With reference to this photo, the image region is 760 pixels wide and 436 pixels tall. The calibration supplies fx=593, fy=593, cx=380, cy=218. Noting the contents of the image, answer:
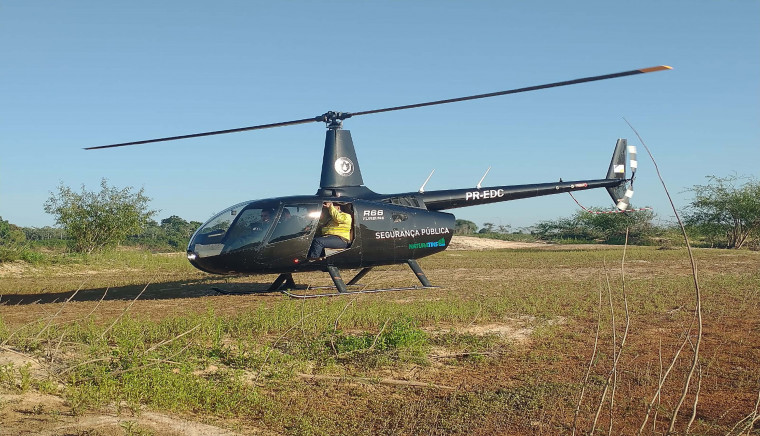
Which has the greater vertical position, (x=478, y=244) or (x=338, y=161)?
(x=338, y=161)

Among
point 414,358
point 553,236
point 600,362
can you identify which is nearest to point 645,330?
point 600,362

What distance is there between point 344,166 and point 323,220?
155cm

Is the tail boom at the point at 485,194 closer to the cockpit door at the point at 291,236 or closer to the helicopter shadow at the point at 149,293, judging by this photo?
the cockpit door at the point at 291,236

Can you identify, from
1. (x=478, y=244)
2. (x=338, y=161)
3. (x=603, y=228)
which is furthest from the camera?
(x=603, y=228)

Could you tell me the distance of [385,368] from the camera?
22.4 ft

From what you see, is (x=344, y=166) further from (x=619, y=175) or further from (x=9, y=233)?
(x=9, y=233)

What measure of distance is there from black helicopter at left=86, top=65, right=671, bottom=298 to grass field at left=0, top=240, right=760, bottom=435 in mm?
1002

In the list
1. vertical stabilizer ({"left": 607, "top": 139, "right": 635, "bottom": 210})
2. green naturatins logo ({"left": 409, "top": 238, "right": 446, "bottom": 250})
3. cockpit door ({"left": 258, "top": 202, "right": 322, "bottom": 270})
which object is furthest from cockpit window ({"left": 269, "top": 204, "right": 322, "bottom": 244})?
vertical stabilizer ({"left": 607, "top": 139, "right": 635, "bottom": 210})

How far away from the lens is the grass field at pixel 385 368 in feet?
16.2

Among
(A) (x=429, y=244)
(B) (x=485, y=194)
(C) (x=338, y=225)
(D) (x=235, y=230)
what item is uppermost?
(B) (x=485, y=194)

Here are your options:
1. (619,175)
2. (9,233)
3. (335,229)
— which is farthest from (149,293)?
(9,233)

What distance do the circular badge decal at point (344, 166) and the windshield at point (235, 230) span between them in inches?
81.3

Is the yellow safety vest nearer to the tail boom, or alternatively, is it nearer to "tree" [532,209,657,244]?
the tail boom

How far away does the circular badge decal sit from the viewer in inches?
519
